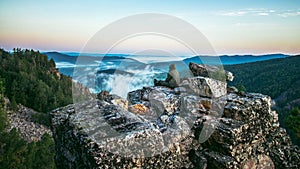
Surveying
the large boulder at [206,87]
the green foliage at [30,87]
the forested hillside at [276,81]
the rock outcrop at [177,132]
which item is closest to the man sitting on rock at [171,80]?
the rock outcrop at [177,132]

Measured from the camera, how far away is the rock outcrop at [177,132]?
1116cm

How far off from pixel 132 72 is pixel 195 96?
5295 mm

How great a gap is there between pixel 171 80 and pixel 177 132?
7.10 metres

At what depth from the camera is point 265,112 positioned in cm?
1569

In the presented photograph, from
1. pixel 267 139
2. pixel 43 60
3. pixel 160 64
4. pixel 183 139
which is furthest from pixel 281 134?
pixel 43 60

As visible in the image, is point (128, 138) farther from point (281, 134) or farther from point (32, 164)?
point (32, 164)

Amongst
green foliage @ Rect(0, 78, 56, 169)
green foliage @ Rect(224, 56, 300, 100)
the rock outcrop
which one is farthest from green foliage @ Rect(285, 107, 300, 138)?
green foliage @ Rect(224, 56, 300, 100)

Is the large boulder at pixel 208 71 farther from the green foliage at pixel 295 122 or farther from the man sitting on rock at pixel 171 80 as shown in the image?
the green foliage at pixel 295 122

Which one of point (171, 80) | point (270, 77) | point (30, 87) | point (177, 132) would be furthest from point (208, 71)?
point (270, 77)

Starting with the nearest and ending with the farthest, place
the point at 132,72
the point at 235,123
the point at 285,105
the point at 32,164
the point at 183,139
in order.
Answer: the point at 183,139 < the point at 235,123 < the point at 132,72 < the point at 32,164 < the point at 285,105

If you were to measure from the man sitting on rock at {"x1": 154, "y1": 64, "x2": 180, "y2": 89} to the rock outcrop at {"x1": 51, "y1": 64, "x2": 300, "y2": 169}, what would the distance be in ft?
2.60

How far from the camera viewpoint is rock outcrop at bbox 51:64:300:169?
440 inches

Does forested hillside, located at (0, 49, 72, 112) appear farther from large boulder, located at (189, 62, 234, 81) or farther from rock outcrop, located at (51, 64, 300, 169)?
rock outcrop, located at (51, 64, 300, 169)

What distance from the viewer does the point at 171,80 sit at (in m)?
19.8
